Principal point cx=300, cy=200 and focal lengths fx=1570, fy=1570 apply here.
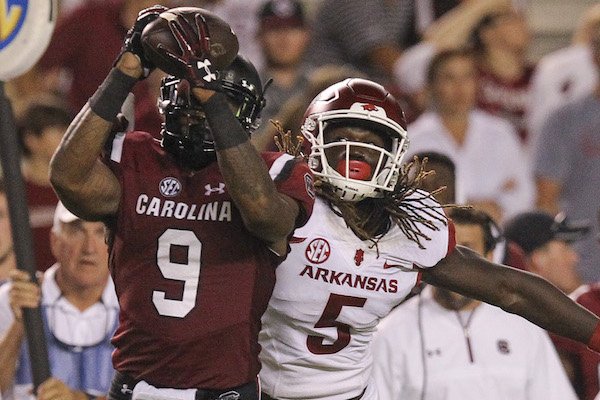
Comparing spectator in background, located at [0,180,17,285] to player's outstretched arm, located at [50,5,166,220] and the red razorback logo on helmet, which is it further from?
player's outstretched arm, located at [50,5,166,220]

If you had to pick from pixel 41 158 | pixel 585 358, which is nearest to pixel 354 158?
pixel 585 358

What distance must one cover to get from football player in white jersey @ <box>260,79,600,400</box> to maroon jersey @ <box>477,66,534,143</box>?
13.8 feet

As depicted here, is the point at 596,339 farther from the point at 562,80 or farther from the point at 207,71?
the point at 562,80

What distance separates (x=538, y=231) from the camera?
22.5 feet

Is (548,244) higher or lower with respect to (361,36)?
lower

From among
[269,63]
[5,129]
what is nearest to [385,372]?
[5,129]

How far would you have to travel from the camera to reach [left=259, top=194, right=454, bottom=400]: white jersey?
4.42m

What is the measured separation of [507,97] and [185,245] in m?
5.02

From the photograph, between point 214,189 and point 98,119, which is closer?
point 98,119

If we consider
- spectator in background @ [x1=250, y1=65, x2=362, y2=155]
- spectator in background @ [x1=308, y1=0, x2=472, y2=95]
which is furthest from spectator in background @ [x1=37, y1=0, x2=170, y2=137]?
spectator in background @ [x1=308, y1=0, x2=472, y2=95]

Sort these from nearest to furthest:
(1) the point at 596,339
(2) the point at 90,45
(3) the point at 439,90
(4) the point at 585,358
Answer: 1. (1) the point at 596,339
2. (4) the point at 585,358
3. (2) the point at 90,45
4. (3) the point at 439,90

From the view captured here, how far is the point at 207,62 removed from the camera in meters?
3.79

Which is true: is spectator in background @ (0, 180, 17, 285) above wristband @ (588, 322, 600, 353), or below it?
above

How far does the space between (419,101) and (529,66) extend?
775mm
